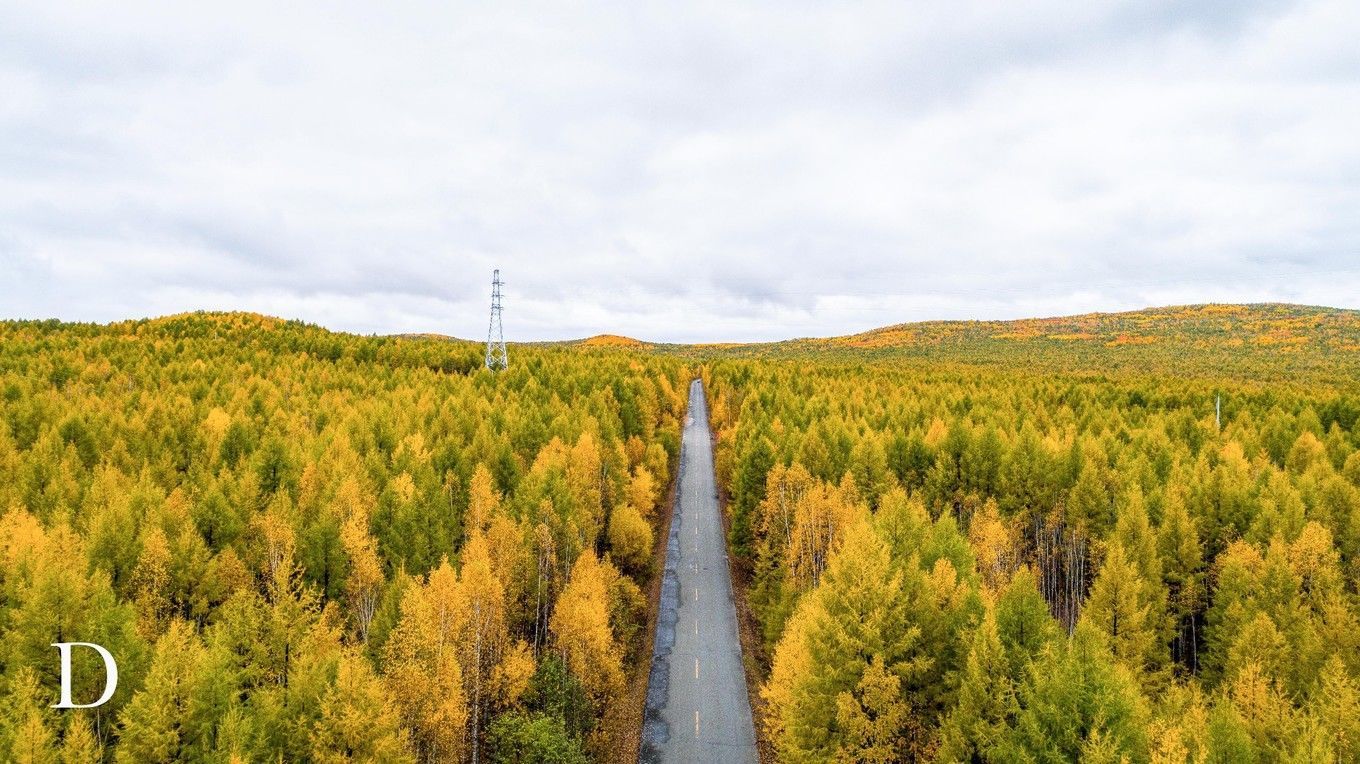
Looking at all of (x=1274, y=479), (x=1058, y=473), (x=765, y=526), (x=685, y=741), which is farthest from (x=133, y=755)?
(x=1274, y=479)

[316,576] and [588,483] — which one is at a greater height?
[588,483]

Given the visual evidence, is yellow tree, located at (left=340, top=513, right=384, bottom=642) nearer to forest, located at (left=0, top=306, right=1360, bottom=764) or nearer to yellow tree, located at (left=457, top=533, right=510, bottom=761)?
forest, located at (left=0, top=306, right=1360, bottom=764)

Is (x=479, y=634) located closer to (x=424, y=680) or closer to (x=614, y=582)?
(x=424, y=680)

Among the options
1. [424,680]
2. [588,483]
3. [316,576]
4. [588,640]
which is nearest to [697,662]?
[588,640]

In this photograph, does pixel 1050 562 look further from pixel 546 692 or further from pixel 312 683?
pixel 312 683

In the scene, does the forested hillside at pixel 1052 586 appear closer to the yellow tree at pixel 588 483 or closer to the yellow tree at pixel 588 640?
the yellow tree at pixel 588 640

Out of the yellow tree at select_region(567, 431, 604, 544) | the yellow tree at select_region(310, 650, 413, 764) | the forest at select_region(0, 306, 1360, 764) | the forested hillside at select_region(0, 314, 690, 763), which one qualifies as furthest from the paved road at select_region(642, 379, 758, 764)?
the yellow tree at select_region(310, 650, 413, 764)
